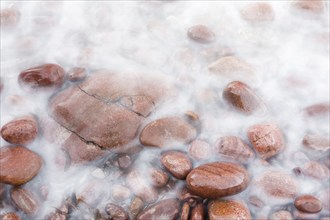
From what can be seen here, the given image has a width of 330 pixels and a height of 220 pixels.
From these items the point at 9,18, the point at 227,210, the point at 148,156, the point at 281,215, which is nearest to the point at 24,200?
the point at 148,156

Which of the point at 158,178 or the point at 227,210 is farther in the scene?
the point at 158,178

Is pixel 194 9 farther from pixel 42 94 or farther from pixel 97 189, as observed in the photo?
pixel 97 189

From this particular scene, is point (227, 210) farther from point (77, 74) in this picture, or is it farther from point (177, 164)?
point (77, 74)

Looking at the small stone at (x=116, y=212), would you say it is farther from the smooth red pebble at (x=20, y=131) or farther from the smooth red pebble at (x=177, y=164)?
the smooth red pebble at (x=20, y=131)

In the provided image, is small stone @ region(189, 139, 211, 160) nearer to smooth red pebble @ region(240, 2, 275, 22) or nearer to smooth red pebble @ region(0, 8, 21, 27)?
smooth red pebble @ region(240, 2, 275, 22)

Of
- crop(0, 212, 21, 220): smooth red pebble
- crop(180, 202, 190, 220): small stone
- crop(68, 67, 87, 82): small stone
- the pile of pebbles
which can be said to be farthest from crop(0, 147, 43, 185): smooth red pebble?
crop(180, 202, 190, 220): small stone

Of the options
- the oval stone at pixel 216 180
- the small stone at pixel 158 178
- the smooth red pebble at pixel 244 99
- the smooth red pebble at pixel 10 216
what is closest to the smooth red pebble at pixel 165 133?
the small stone at pixel 158 178
